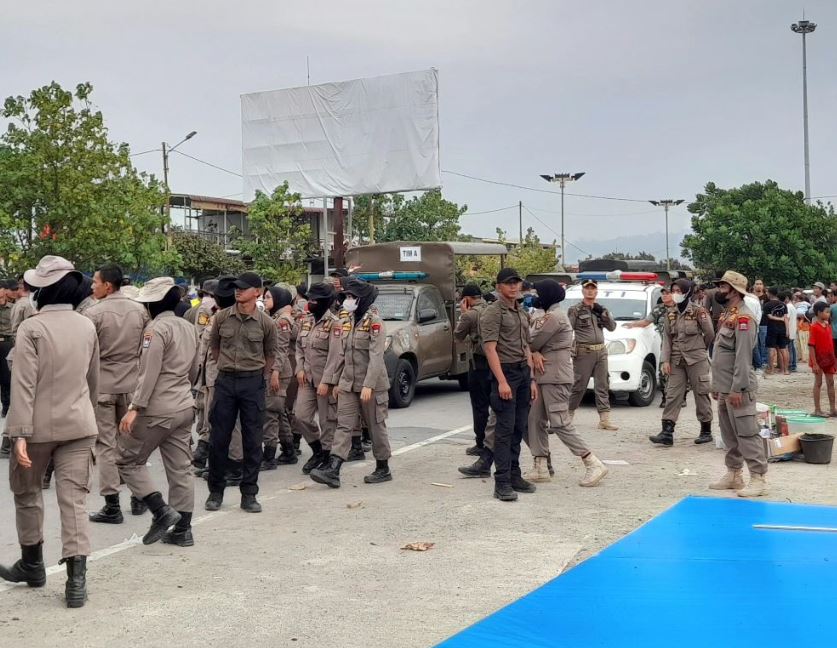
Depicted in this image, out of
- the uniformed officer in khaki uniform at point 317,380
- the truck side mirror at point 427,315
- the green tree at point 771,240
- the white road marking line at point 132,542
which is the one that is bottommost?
the white road marking line at point 132,542

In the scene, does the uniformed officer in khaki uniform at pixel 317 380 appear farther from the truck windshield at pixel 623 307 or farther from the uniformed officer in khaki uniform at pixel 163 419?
the truck windshield at pixel 623 307

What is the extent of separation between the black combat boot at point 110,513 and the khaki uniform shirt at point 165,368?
1.22 metres

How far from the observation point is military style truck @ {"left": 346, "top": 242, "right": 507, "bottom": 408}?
1477cm

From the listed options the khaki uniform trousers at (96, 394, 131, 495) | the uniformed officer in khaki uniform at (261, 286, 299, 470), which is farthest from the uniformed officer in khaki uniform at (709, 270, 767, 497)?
the khaki uniform trousers at (96, 394, 131, 495)

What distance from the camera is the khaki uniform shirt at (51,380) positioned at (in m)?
5.64

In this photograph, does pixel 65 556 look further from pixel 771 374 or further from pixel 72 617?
pixel 771 374

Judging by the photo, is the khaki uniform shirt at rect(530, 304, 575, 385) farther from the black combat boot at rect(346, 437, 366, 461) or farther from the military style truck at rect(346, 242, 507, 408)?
the military style truck at rect(346, 242, 507, 408)

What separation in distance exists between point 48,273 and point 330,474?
380 centimetres

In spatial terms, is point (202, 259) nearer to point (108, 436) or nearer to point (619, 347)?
point (619, 347)

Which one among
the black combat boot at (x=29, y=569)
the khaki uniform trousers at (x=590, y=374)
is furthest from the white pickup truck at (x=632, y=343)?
the black combat boot at (x=29, y=569)

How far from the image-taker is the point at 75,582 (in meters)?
5.73

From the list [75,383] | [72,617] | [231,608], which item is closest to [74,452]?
[75,383]

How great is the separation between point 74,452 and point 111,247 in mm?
19871

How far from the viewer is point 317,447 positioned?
383 inches
